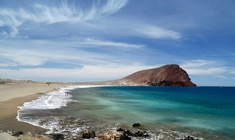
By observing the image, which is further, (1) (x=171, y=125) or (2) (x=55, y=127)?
(1) (x=171, y=125)

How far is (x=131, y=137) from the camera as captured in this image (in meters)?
15.9

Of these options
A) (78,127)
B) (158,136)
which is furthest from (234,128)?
(78,127)

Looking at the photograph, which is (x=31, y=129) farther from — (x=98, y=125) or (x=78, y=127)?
(x=98, y=125)

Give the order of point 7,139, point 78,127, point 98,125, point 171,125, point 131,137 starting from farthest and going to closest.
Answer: point 171,125, point 98,125, point 78,127, point 131,137, point 7,139

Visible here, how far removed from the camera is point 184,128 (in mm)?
20156

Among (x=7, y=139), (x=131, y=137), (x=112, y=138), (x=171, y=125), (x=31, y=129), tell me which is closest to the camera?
(x=7, y=139)

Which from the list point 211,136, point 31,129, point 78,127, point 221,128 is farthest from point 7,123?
point 221,128

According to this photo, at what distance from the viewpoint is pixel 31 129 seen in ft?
56.2

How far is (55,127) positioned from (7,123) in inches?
166

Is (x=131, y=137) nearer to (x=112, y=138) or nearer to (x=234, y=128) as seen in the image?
(x=112, y=138)

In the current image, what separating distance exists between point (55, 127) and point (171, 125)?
10.5 metres

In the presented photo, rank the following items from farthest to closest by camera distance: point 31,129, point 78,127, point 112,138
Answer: point 78,127, point 31,129, point 112,138

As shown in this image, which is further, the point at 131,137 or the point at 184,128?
the point at 184,128

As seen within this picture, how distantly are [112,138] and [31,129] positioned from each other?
6.99 metres
